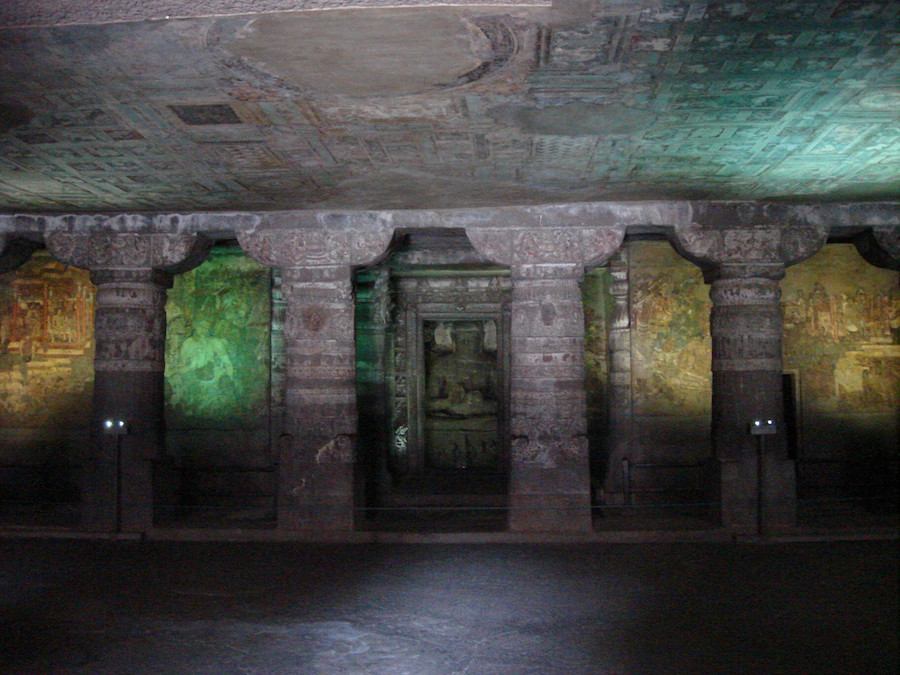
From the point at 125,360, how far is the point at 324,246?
2.52 m

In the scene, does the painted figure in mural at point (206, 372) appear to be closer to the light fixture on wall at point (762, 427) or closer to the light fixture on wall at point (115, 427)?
the light fixture on wall at point (115, 427)

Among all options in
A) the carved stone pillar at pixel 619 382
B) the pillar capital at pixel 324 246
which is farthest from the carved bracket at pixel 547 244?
the carved stone pillar at pixel 619 382

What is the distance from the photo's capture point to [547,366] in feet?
24.4

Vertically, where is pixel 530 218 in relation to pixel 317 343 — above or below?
above

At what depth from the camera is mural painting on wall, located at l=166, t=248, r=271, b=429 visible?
31.9ft

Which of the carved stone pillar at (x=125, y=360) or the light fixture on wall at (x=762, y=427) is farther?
the carved stone pillar at (x=125, y=360)

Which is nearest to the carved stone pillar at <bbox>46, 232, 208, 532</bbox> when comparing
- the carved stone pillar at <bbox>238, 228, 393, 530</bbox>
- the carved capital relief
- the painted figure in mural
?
the carved capital relief

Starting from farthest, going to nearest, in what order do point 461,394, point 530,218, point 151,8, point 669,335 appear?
1. point 461,394
2. point 669,335
3. point 530,218
4. point 151,8

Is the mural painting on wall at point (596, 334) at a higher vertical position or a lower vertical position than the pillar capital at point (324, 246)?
lower

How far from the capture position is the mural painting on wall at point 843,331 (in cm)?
939

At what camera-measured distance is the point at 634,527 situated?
7539 mm

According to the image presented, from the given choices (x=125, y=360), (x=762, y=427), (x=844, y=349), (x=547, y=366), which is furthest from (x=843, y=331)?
(x=125, y=360)

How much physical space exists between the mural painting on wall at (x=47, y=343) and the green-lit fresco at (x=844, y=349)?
31.0 ft

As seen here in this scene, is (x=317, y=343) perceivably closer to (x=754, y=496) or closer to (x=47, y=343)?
(x=47, y=343)
